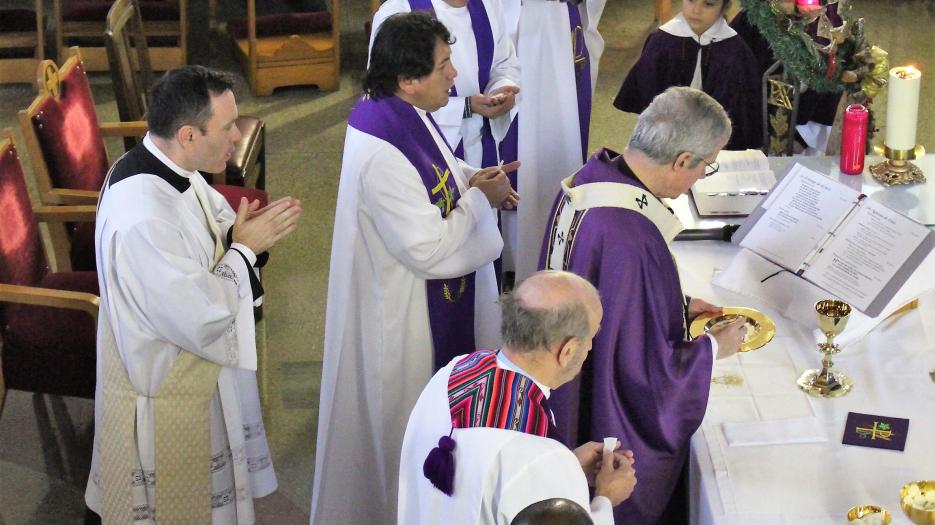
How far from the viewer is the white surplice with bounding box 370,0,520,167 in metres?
4.44

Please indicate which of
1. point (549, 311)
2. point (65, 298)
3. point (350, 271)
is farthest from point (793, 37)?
point (65, 298)

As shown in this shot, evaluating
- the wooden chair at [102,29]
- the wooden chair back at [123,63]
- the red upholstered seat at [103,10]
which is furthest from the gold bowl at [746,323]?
the red upholstered seat at [103,10]

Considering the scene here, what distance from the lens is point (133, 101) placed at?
522cm

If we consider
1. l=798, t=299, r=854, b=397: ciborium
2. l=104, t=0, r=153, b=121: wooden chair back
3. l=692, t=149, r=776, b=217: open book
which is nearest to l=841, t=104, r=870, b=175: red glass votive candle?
l=692, t=149, r=776, b=217: open book

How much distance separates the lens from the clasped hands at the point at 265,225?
10.7 feet

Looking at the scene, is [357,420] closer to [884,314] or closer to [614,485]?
[614,485]

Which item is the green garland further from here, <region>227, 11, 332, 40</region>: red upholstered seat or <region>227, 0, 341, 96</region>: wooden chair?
<region>227, 11, 332, 40</region>: red upholstered seat

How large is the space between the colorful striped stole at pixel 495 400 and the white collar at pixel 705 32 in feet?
8.69

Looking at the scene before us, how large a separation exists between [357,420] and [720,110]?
1.40 meters

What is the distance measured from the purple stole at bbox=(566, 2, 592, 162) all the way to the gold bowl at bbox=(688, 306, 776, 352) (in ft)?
5.70

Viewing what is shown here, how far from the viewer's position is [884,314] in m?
3.12

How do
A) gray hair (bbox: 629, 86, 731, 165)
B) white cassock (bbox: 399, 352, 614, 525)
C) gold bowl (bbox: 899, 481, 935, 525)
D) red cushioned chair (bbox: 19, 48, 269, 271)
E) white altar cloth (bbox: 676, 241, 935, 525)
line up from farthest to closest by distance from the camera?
red cushioned chair (bbox: 19, 48, 269, 271) → gray hair (bbox: 629, 86, 731, 165) → white altar cloth (bbox: 676, 241, 935, 525) → gold bowl (bbox: 899, 481, 935, 525) → white cassock (bbox: 399, 352, 614, 525)

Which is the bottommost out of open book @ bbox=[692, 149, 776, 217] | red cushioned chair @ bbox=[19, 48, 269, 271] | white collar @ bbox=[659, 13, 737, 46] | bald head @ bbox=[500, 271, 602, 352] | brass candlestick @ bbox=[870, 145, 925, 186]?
red cushioned chair @ bbox=[19, 48, 269, 271]

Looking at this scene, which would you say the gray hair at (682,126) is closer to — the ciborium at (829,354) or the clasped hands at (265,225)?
the ciborium at (829,354)
